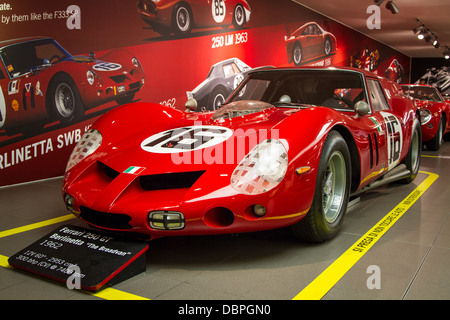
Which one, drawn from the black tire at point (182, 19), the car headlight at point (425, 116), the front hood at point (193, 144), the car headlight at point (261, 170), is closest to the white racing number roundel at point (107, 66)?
the black tire at point (182, 19)

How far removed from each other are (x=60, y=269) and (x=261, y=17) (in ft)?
23.8

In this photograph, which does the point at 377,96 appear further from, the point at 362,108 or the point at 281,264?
the point at 281,264

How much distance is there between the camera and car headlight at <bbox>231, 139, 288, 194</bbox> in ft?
6.37

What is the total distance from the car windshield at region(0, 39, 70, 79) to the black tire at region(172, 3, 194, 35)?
202cm

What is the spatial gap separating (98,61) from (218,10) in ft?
9.18

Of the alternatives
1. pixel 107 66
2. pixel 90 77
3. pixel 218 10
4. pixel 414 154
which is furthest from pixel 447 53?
Answer: pixel 90 77

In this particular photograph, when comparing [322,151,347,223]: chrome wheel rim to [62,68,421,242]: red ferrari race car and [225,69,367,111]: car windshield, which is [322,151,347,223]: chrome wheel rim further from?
Result: [225,69,367,111]: car windshield

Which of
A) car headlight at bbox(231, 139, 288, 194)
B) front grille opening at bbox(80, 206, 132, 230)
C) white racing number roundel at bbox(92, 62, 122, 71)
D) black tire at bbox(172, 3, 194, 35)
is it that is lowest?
front grille opening at bbox(80, 206, 132, 230)

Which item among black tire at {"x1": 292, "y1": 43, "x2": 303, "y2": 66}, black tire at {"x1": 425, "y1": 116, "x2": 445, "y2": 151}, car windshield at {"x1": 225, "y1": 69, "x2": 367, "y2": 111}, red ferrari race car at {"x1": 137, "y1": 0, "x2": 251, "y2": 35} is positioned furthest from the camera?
black tire at {"x1": 292, "y1": 43, "x2": 303, "y2": 66}

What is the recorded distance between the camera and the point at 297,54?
9617 millimetres

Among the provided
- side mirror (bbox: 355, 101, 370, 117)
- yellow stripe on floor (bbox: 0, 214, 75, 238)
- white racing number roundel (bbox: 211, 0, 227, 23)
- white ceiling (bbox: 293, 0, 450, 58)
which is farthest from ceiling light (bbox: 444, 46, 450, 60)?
yellow stripe on floor (bbox: 0, 214, 75, 238)

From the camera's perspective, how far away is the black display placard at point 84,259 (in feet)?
5.85
